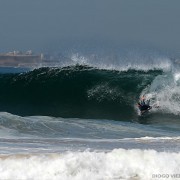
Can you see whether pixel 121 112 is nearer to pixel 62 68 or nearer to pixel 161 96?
pixel 161 96

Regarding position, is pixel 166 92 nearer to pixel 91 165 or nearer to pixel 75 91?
pixel 75 91

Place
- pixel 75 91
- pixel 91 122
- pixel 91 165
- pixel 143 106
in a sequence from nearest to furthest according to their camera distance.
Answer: pixel 91 165
pixel 91 122
pixel 143 106
pixel 75 91

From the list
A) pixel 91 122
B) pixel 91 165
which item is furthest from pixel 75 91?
pixel 91 165

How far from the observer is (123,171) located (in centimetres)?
945

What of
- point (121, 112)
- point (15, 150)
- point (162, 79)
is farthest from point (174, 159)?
point (162, 79)

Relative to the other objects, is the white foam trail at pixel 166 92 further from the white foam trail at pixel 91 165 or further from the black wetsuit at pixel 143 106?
the white foam trail at pixel 91 165

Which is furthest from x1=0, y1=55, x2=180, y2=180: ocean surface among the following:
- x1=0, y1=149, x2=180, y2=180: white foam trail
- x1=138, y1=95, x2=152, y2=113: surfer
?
x1=138, y1=95, x2=152, y2=113: surfer

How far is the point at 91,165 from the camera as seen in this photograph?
9.52 metres

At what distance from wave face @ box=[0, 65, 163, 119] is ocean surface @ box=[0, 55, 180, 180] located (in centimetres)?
5

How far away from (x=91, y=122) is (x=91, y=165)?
33.4 feet

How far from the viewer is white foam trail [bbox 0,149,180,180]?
30.2ft

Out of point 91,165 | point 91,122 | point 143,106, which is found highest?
point 143,106

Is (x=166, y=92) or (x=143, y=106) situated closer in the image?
(x=143, y=106)

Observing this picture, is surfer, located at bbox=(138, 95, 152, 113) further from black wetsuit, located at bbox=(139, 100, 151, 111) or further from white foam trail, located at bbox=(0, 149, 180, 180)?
white foam trail, located at bbox=(0, 149, 180, 180)
